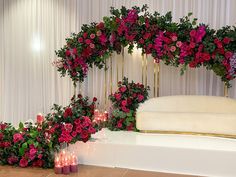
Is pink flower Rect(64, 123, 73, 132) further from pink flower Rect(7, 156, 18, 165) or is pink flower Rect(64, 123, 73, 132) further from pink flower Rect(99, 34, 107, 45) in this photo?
pink flower Rect(99, 34, 107, 45)

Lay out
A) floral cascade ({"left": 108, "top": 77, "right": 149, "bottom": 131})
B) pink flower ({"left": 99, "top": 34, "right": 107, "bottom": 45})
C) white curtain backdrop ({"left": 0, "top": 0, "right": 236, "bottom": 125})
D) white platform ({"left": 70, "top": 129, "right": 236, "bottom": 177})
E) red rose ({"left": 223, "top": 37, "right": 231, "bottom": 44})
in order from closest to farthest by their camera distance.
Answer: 1. white platform ({"left": 70, "top": 129, "right": 236, "bottom": 177})
2. red rose ({"left": 223, "top": 37, "right": 231, "bottom": 44})
3. floral cascade ({"left": 108, "top": 77, "right": 149, "bottom": 131})
4. pink flower ({"left": 99, "top": 34, "right": 107, "bottom": 45})
5. white curtain backdrop ({"left": 0, "top": 0, "right": 236, "bottom": 125})

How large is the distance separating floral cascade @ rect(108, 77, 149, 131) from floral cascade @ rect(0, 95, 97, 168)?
33.6 inches

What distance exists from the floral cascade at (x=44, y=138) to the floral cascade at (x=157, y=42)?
1.28m

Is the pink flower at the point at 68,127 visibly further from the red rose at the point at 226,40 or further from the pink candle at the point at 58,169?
the red rose at the point at 226,40

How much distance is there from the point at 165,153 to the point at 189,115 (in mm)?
743

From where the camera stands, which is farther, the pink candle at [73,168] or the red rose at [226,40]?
the red rose at [226,40]

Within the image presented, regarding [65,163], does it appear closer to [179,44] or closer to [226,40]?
[179,44]

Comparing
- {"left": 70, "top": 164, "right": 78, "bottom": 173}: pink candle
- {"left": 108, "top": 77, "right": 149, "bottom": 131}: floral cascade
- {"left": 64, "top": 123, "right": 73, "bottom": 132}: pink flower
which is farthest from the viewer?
{"left": 108, "top": 77, "right": 149, "bottom": 131}: floral cascade

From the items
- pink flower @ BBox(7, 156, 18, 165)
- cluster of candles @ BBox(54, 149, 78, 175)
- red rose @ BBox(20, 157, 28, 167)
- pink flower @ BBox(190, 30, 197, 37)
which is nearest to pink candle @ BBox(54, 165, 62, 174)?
cluster of candles @ BBox(54, 149, 78, 175)

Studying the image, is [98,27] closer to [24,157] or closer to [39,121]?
[39,121]

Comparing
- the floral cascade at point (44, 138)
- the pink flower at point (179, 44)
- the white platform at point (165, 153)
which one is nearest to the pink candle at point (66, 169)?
the floral cascade at point (44, 138)

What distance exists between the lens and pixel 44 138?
12.4 feet

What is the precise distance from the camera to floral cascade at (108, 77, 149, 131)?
460 cm

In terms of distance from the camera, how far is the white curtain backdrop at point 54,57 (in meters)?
4.94
